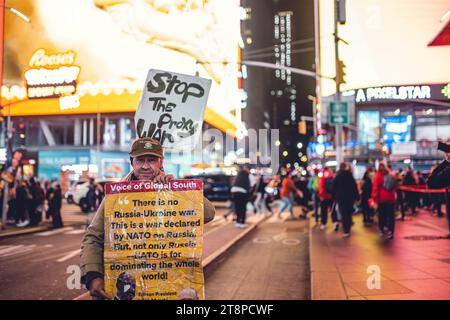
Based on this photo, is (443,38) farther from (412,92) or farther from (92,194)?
(92,194)

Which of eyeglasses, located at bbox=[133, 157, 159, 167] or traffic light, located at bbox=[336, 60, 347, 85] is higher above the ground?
traffic light, located at bbox=[336, 60, 347, 85]

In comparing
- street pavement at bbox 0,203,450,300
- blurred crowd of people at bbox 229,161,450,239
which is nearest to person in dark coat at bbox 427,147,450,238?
street pavement at bbox 0,203,450,300

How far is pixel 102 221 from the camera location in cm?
315

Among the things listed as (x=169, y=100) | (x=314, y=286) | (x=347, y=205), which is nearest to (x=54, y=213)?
(x=347, y=205)

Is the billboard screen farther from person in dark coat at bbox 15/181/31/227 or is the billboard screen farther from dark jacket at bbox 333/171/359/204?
person in dark coat at bbox 15/181/31/227

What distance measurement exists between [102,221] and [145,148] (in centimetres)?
57

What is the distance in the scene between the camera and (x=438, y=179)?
4254mm

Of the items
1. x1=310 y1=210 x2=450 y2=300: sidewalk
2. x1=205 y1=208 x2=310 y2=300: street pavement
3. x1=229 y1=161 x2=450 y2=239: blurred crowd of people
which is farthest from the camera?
x1=229 y1=161 x2=450 y2=239: blurred crowd of people

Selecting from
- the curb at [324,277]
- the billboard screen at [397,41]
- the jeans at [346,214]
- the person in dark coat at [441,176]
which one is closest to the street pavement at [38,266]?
the curb at [324,277]

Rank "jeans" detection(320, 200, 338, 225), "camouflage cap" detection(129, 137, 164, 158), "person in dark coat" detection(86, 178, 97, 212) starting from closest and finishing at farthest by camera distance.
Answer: "camouflage cap" detection(129, 137, 164, 158), "jeans" detection(320, 200, 338, 225), "person in dark coat" detection(86, 178, 97, 212)

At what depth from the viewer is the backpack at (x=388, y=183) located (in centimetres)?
1195

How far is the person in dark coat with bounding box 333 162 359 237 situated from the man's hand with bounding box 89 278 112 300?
10.3 m

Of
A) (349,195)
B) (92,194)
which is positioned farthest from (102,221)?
(92,194)

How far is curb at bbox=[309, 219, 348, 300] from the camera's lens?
20.3 ft
